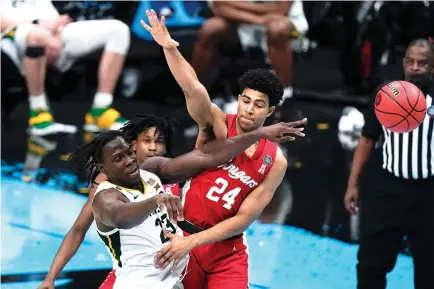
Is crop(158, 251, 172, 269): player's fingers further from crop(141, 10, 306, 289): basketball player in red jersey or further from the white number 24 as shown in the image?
the white number 24

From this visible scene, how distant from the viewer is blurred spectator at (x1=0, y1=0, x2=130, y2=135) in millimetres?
9781

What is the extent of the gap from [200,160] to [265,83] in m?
0.47

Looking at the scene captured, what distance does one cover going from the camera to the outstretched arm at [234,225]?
4344 mm

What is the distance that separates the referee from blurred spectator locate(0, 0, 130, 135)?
188 inches

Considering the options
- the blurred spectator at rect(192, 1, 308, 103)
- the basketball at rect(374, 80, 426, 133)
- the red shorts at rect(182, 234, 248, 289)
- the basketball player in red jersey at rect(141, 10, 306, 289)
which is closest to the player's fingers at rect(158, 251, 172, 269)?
the basketball player in red jersey at rect(141, 10, 306, 289)

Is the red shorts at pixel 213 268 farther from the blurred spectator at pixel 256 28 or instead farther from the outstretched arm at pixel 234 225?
the blurred spectator at pixel 256 28

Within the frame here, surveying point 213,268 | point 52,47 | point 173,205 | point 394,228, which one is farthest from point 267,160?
point 52,47

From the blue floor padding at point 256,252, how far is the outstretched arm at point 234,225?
137 centimetres

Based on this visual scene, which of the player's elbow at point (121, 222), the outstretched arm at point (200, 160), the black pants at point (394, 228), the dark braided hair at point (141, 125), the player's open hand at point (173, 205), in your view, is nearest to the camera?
the player's open hand at point (173, 205)

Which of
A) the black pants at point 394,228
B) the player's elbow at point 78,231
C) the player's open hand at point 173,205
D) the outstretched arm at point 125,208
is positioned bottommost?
the black pants at point 394,228

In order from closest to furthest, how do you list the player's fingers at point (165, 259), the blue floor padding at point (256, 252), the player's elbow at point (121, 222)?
1. the player's elbow at point (121, 222)
2. the player's fingers at point (165, 259)
3. the blue floor padding at point (256, 252)

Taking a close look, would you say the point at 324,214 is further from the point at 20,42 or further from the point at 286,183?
the point at 20,42

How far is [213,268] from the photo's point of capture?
191 inches

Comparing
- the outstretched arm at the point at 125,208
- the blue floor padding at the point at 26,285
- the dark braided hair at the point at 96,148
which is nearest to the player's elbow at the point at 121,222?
the outstretched arm at the point at 125,208
